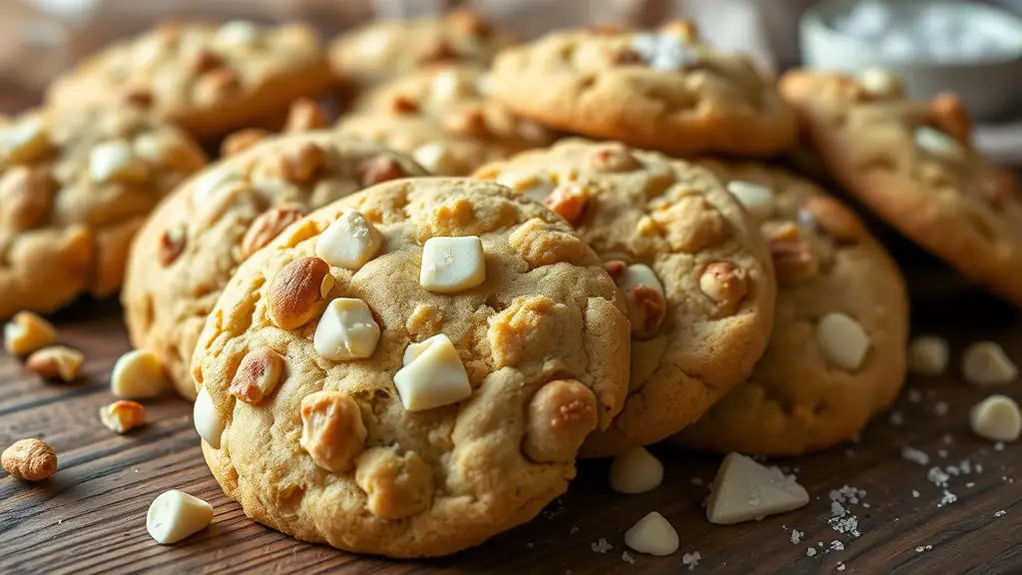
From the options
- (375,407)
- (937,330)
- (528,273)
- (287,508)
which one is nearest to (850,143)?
(937,330)

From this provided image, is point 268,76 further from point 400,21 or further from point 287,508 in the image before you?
point 287,508

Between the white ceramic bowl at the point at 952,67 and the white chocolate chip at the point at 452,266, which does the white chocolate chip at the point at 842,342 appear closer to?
the white chocolate chip at the point at 452,266

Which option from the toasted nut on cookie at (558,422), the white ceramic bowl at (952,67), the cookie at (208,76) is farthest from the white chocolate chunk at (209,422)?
the white ceramic bowl at (952,67)

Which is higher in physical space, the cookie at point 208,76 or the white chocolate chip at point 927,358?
the cookie at point 208,76

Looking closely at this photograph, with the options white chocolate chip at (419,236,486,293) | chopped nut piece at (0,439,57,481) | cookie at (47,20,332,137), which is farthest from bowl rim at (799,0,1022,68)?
chopped nut piece at (0,439,57,481)

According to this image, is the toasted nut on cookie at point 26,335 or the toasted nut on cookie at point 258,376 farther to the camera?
the toasted nut on cookie at point 26,335

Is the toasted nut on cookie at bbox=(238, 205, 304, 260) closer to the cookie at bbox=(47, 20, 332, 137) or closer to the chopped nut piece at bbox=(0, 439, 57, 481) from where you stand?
the chopped nut piece at bbox=(0, 439, 57, 481)

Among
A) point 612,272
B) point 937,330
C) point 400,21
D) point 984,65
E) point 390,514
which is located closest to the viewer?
point 390,514

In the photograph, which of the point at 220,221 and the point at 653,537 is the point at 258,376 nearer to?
the point at 220,221
